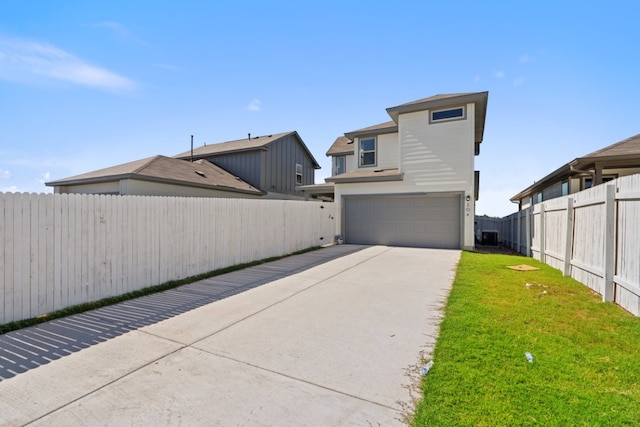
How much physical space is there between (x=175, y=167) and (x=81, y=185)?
395cm

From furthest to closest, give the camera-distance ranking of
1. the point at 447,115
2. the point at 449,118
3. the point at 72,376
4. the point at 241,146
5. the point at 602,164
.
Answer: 1. the point at 241,146
2. the point at 447,115
3. the point at 449,118
4. the point at 602,164
5. the point at 72,376

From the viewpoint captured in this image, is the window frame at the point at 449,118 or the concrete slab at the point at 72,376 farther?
the window frame at the point at 449,118

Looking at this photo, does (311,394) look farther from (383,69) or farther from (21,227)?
(383,69)

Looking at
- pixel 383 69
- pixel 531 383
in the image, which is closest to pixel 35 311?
pixel 531 383

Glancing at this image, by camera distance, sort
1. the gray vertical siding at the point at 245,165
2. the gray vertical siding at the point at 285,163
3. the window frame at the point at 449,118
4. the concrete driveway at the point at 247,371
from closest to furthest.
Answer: the concrete driveway at the point at 247,371 < the window frame at the point at 449,118 < the gray vertical siding at the point at 245,165 < the gray vertical siding at the point at 285,163

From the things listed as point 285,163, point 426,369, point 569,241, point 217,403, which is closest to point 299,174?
point 285,163

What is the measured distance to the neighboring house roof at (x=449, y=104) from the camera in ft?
37.9

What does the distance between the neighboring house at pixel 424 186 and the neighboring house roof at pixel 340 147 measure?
5982mm

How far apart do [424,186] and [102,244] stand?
11321mm

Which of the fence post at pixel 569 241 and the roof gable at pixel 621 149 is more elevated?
the roof gable at pixel 621 149

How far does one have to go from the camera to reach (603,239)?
5090 millimetres

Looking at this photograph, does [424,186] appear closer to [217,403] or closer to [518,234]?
[518,234]

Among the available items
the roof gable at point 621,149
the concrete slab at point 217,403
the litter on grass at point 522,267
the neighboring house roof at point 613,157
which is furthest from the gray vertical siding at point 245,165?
the concrete slab at point 217,403

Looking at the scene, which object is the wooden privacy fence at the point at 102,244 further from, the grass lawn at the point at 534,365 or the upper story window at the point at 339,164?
the upper story window at the point at 339,164
